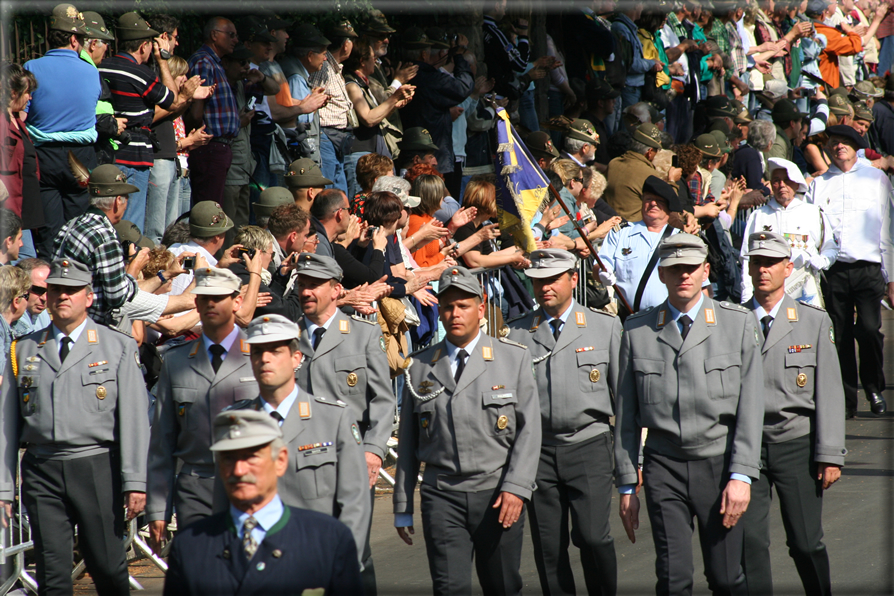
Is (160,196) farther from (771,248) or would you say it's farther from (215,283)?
(771,248)

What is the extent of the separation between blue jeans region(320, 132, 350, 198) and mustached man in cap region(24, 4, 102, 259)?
2.83m

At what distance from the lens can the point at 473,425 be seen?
6.11 meters

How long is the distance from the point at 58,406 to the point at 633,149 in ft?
27.6

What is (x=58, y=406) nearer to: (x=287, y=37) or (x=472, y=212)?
(x=472, y=212)

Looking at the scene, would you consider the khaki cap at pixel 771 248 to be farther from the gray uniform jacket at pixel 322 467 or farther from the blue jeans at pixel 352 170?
the blue jeans at pixel 352 170

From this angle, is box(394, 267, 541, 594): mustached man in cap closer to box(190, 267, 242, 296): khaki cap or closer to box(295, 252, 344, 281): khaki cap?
box(295, 252, 344, 281): khaki cap

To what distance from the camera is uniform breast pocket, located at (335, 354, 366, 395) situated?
6668 mm

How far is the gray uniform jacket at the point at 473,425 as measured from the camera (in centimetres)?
609

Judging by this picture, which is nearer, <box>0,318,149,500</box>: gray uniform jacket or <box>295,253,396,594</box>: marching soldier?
<box>0,318,149,500</box>: gray uniform jacket

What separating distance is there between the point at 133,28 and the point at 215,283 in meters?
4.03

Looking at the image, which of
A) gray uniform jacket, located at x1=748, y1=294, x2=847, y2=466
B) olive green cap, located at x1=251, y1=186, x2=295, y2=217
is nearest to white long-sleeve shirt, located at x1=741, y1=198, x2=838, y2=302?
gray uniform jacket, located at x1=748, y1=294, x2=847, y2=466

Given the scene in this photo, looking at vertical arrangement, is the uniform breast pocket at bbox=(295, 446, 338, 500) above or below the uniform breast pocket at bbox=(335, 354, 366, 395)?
below

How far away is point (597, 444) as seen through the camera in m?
6.79

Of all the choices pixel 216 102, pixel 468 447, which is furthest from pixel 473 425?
pixel 216 102
